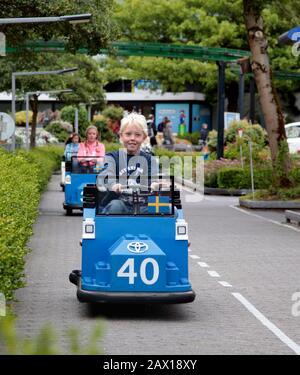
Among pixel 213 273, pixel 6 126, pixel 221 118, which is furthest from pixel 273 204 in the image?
pixel 213 273

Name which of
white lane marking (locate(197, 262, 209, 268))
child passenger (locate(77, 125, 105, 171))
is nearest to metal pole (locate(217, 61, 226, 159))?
child passenger (locate(77, 125, 105, 171))

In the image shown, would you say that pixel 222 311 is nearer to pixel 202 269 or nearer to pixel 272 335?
pixel 272 335

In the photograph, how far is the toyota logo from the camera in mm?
11070

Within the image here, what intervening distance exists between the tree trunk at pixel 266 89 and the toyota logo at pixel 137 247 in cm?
1951

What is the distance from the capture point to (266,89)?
30.7m

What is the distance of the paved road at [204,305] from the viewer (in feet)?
32.7

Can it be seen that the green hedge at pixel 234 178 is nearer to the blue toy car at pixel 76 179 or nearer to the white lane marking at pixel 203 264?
the blue toy car at pixel 76 179

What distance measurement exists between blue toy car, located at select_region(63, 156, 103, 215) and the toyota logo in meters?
15.3

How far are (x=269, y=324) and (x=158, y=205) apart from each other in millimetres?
1615

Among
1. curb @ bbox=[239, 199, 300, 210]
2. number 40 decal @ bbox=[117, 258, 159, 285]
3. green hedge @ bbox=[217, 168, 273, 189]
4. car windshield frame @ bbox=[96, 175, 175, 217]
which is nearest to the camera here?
number 40 decal @ bbox=[117, 258, 159, 285]

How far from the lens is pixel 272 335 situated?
1041 centimetres

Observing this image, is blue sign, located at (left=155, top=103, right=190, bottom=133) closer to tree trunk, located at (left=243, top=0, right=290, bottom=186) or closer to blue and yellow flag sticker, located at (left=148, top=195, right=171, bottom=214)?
tree trunk, located at (left=243, top=0, right=290, bottom=186)

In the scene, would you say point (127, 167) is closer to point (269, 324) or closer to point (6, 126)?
point (269, 324)
